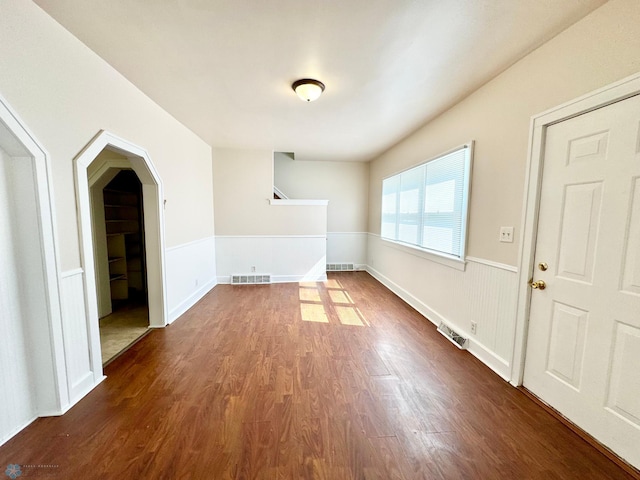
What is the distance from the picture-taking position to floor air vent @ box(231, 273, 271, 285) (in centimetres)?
507

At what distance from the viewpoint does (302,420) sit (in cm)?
171

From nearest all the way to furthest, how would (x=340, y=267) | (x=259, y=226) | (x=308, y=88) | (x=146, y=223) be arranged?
1. (x=308, y=88)
2. (x=146, y=223)
3. (x=259, y=226)
4. (x=340, y=267)

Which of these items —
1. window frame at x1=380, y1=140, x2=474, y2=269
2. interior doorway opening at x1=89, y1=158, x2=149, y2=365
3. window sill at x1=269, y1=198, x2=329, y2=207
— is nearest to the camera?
window frame at x1=380, y1=140, x2=474, y2=269

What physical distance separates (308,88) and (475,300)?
265 centimetres

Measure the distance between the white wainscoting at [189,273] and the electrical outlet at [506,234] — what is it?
12.0ft

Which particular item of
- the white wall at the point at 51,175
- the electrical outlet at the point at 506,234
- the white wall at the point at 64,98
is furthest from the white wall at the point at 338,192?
the electrical outlet at the point at 506,234

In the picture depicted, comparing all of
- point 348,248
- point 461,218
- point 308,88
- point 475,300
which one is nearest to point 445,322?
point 475,300

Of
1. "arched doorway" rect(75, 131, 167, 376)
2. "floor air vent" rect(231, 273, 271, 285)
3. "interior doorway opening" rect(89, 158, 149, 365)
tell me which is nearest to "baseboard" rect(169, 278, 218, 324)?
"arched doorway" rect(75, 131, 167, 376)

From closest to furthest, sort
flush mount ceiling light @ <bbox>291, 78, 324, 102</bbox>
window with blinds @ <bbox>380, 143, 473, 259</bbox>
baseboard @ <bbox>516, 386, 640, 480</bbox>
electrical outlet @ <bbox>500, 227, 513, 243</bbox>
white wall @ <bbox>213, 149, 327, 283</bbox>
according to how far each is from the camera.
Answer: baseboard @ <bbox>516, 386, 640, 480</bbox>, electrical outlet @ <bbox>500, 227, 513, 243</bbox>, flush mount ceiling light @ <bbox>291, 78, 324, 102</bbox>, window with blinds @ <bbox>380, 143, 473, 259</bbox>, white wall @ <bbox>213, 149, 327, 283</bbox>

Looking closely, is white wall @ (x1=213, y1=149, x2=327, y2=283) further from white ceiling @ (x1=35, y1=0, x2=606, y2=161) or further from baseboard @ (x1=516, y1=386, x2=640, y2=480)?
baseboard @ (x1=516, y1=386, x2=640, y2=480)

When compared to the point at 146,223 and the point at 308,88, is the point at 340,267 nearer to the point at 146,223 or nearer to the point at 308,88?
the point at 146,223

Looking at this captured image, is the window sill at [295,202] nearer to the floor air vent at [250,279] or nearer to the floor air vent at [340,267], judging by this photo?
the floor air vent at [250,279]

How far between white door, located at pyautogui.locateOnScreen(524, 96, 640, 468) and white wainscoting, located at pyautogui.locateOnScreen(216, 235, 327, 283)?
3793mm

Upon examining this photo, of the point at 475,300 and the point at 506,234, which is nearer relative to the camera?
the point at 506,234
